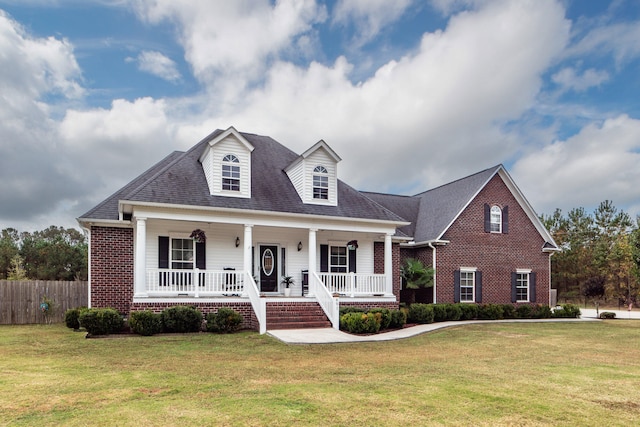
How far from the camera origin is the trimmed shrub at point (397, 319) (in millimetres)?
16625

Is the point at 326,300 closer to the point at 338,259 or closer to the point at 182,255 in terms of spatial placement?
the point at 338,259

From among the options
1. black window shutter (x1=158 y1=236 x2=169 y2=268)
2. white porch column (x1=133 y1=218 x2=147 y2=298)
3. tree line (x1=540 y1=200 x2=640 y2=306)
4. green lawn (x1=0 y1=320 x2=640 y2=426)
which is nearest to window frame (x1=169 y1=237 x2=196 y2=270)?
black window shutter (x1=158 y1=236 x2=169 y2=268)

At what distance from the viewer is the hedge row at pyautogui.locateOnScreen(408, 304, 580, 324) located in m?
19.3

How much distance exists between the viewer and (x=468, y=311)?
21375mm

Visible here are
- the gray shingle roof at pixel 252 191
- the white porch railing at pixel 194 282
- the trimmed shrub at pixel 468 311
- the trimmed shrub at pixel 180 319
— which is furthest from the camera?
the trimmed shrub at pixel 468 311

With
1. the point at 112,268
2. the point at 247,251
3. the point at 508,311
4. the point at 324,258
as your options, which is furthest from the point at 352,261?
the point at 112,268

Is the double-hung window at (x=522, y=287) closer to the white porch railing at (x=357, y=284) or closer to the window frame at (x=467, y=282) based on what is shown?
the window frame at (x=467, y=282)

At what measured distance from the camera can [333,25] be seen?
1755cm

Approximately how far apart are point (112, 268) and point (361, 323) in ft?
29.2

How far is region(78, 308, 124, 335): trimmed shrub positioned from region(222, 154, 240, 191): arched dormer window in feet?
19.9

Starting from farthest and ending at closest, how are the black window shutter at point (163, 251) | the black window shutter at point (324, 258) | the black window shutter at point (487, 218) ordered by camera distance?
the black window shutter at point (487, 218), the black window shutter at point (324, 258), the black window shutter at point (163, 251)

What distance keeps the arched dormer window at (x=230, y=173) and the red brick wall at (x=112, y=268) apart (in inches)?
151

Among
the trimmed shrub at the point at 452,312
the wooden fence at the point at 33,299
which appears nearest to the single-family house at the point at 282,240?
the trimmed shrub at the point at 452,312

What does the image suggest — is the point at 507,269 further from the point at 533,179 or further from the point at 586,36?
the point at 586,36
